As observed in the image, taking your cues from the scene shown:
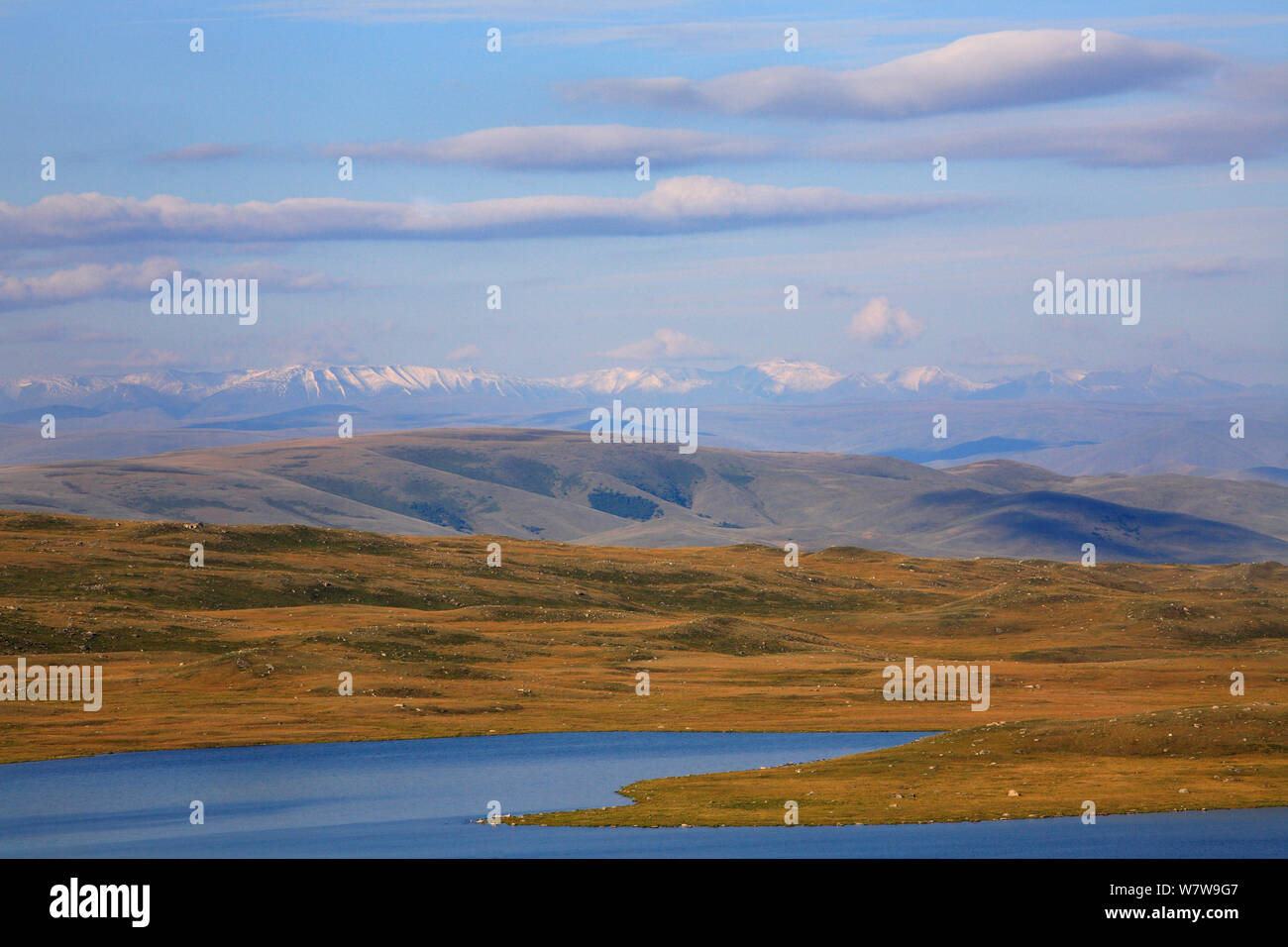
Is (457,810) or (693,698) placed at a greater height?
(693,698)

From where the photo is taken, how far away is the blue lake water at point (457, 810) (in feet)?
236

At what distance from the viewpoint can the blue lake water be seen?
236ft

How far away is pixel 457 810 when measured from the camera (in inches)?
3408

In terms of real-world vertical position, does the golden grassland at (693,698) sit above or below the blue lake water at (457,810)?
above

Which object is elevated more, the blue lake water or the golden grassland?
the golden grassland

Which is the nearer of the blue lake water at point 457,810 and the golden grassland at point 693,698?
the blue lake water at point 457,810

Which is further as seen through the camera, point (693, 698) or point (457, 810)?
point (693, 698)

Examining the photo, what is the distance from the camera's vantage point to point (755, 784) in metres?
91.1

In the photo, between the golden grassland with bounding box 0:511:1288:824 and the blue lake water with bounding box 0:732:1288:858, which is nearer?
the blue lake water with bounding box 0:732:1288:858
